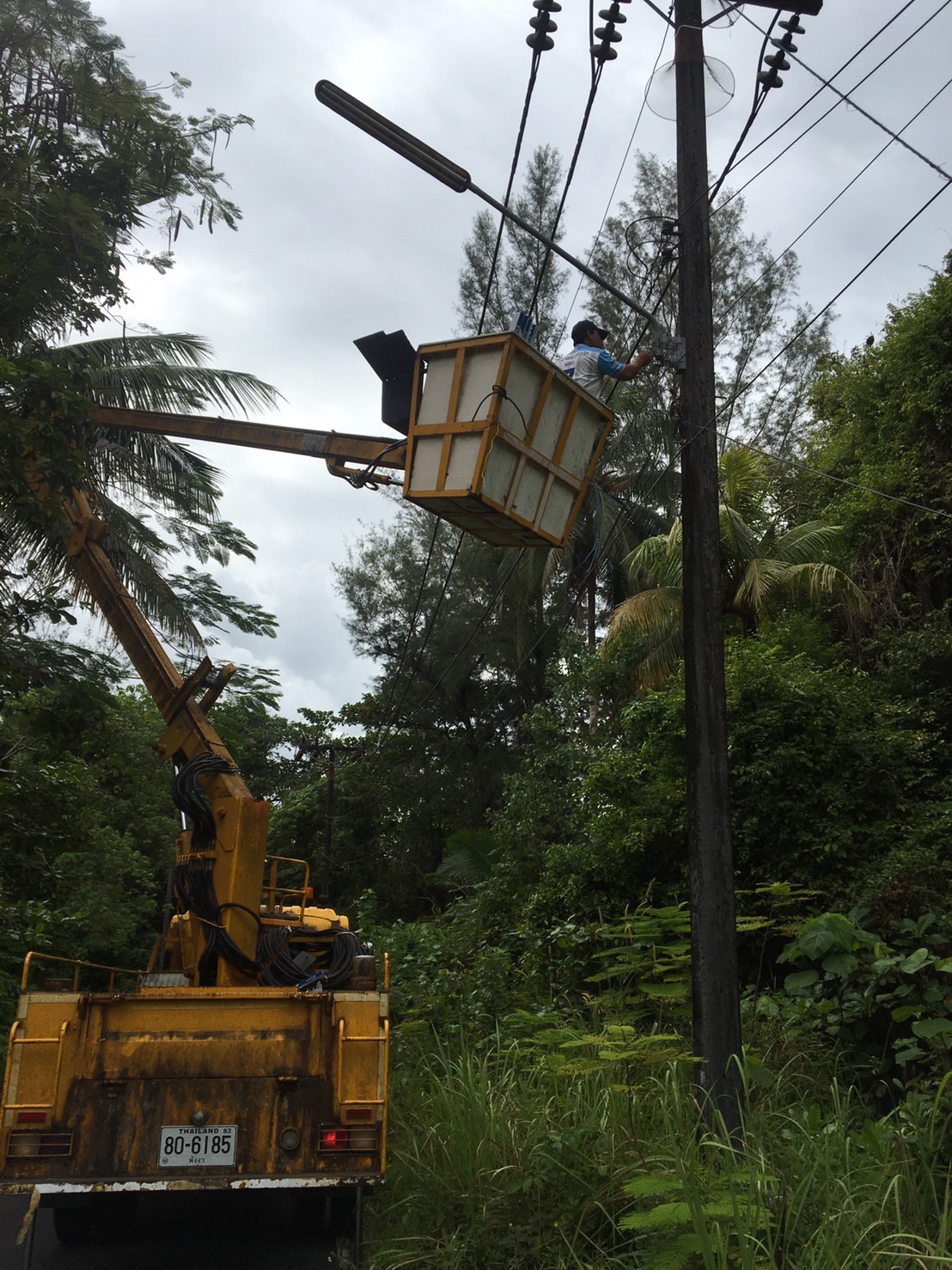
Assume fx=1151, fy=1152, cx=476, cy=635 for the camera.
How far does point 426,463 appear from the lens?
7555mm

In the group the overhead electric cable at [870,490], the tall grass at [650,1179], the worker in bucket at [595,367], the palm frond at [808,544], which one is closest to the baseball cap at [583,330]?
the worker in bucket at [595,367]

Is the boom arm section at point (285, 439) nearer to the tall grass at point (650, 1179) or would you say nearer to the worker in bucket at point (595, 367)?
the worker in bucket at point (595, 367)

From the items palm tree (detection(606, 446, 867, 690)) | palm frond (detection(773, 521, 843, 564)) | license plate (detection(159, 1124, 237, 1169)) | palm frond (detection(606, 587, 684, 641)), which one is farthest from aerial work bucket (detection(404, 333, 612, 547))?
palm frond (detection(773, 521, 843, 564))

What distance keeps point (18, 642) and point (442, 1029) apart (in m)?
5.30

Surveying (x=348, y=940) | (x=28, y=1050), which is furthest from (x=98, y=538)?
(x=28, y=1050)

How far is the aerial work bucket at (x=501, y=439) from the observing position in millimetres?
7230

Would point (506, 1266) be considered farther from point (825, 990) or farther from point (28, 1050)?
point (825, 990)

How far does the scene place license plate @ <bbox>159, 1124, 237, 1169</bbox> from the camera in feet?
20.1

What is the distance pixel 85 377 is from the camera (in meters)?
10.1

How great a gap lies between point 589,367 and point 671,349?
24.5 inches

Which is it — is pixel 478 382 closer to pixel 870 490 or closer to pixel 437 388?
pixel 437 388

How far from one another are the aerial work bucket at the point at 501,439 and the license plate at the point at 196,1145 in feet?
12.8

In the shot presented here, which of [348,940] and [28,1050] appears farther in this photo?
[348,940]

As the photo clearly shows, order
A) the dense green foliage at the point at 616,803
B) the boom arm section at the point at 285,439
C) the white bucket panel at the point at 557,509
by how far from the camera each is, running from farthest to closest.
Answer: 1. the boom arm section at the point at 285,439
2. the white bucket panel at the point at 557,509
3. the dense green foliage at the point at 616,803
